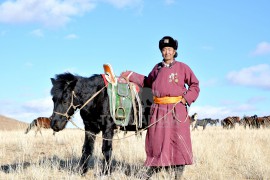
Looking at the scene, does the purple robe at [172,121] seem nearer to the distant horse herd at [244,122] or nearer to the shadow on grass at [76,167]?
the shadow on grass at [76,167]

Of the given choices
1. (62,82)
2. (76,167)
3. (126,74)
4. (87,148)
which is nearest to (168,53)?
(126,74)

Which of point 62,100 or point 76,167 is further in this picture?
point 76,167

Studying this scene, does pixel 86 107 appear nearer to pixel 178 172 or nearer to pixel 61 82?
pixel 61 82

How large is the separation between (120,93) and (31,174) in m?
1.92

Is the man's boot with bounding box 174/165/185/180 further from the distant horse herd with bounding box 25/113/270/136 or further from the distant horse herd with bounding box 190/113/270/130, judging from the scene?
the distant horse herd with bounding box 190/113/270/130

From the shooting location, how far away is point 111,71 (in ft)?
19.5

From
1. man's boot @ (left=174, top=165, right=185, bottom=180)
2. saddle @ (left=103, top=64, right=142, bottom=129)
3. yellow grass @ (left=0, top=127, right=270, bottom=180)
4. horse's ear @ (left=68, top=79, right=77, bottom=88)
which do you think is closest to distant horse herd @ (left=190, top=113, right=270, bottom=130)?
yellow grass @ (left=0, top=127, right=270, bottom=180)

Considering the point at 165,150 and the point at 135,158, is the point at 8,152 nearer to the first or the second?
the point at 135,158

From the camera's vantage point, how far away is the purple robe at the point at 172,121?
5203 mm

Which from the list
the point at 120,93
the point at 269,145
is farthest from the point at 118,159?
the point at 269,145

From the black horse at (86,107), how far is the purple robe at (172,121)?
827 millimetres

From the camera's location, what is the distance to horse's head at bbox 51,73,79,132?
18.3 feet

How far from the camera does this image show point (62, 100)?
5633mm

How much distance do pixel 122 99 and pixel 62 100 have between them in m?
0.99
